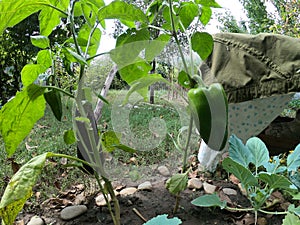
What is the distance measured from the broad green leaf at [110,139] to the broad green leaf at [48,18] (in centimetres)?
27

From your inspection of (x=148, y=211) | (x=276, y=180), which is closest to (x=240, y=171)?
(x=276, y=180)

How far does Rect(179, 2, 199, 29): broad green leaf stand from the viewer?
29.0 inches

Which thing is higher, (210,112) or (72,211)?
(210,112)

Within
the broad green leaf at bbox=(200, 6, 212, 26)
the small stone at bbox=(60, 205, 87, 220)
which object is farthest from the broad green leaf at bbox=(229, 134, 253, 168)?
the small stone at bbox=(60, 205, 87, 220)

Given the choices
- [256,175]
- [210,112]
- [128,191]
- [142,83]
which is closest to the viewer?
[210,112]

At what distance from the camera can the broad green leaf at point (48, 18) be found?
68 cm

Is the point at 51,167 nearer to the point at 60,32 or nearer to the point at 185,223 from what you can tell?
the point at 185,223

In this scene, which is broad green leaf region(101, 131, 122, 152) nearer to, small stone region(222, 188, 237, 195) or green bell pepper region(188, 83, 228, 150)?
green bell pepper region(188, 83, 228, 150)

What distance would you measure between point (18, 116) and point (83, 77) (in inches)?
5.4

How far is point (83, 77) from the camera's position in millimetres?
619

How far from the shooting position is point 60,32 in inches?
92.7

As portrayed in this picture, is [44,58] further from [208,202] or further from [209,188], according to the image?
[209,188]

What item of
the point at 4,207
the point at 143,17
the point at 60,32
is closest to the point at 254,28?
the point at 60,32

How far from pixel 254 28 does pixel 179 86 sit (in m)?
3.20
